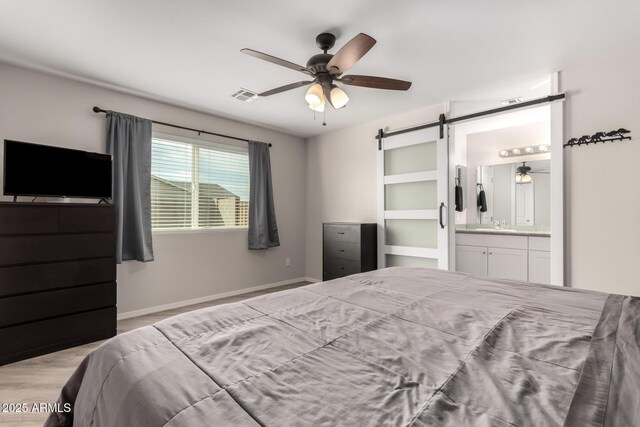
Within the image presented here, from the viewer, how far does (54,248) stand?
2.55 m

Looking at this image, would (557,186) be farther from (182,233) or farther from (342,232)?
(182,233)

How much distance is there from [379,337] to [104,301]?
284 centimetres

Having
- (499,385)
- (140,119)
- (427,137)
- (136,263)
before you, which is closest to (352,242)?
(427,137)

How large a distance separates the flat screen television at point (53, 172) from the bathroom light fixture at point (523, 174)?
16.8ft

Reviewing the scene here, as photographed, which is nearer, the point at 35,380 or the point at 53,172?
the point at 35,380

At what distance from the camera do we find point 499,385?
2.53ft

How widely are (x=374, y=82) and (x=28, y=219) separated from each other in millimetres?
2978

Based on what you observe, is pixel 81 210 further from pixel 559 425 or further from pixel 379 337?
pixel 559 425

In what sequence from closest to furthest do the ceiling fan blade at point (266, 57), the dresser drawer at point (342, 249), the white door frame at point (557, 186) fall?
1. the ceiling fan blade at point (266, 57)
2. the white door frame at point (557, 186)
3. the dresser drawer at point (342, 249)

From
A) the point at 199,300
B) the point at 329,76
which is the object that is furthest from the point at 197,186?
the point at 329,76

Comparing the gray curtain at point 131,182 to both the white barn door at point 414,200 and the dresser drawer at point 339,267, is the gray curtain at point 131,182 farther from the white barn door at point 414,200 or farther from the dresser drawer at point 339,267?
the white barn door at point 414,200

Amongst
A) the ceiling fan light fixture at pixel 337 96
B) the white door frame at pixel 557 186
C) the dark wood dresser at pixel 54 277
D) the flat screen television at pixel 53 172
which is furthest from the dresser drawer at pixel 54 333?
the white door frame at pixel 557 186

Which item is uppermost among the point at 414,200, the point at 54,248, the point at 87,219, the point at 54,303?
the point at 414,200

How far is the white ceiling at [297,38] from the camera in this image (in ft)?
6.51
